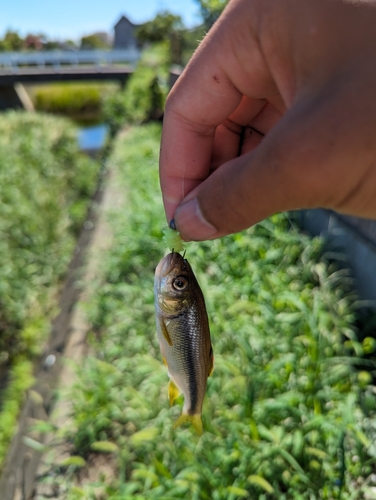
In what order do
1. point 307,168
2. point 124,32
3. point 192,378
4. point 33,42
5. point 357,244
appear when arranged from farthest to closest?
point 33,42, point 124,32, point 357,244, point 192,378, point 307,168

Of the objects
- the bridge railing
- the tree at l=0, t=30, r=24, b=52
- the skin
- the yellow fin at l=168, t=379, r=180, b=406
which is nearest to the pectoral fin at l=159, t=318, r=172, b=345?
the yellow fin at l=168, t=379, r=180, b=406

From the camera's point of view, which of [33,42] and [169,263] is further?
[33,42]

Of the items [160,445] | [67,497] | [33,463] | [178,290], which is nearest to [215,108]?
[178,290]

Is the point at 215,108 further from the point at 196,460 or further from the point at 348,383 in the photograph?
the point at 348,383

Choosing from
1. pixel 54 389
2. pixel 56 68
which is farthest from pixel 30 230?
pixel 56 68

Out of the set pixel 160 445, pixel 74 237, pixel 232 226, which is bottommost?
pixel 74 237

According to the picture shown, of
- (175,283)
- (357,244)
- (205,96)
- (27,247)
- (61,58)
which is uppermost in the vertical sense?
(205,96)

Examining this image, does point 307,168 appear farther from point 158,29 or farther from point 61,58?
point 158,29
